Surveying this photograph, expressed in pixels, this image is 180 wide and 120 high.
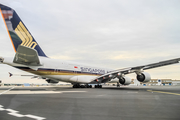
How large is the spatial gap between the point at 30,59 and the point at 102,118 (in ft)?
54.1

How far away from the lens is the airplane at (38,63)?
63.3 ft

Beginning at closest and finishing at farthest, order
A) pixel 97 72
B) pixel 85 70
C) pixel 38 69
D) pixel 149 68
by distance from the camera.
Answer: pixel 38 69
pixel 149 68
pixel 85 70
pixel 97 72

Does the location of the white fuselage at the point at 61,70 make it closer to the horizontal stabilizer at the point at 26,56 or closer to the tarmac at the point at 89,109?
the horizontal stabilizer at the point at 26,56

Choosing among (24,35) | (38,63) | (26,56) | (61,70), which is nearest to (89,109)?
(26,56)

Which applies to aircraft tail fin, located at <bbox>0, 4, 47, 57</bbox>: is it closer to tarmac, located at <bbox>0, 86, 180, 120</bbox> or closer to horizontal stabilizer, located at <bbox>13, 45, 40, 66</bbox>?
horizontal stabilizer, located at <bbox>13, 45, 40, 66</bbox>

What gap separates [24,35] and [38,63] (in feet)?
13.4

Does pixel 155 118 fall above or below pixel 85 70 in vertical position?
below

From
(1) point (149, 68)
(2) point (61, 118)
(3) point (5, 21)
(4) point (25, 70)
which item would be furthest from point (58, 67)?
(2) point (61, 118)

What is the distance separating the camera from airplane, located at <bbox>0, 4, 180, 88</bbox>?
19297 millimetres

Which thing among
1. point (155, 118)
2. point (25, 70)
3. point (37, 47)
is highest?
point (37, 47)

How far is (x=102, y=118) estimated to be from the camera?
521cm

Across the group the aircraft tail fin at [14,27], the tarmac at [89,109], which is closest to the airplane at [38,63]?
the aircraft tail fin at [14,27]

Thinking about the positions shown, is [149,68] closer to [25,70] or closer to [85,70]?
[85,70]

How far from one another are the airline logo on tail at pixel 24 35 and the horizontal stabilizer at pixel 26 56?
2.60 meters
